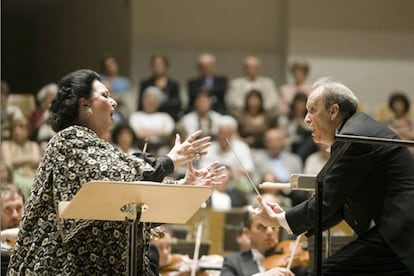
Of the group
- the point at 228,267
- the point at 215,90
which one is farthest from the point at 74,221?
the point at 215,90

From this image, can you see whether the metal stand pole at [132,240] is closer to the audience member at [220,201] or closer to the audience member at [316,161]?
the audience member at [220,201]

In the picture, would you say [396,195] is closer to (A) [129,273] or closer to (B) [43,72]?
(A) [129,273]

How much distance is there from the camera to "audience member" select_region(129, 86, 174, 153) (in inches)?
384

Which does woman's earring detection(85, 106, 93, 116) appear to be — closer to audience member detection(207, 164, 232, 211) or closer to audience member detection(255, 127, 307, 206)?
audience member detection(207, 164, 232, 211)

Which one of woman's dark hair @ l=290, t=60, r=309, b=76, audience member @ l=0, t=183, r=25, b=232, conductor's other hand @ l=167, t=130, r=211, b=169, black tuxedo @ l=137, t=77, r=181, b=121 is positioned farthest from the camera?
woman's dark hair @ l=290, t=60, r=309, b=76

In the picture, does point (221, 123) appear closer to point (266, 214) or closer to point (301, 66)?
point (301, 66)

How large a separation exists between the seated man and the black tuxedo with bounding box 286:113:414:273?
1446 millimetres

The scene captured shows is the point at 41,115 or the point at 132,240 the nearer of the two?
the point at 132,240

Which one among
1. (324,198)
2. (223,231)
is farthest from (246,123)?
(324,198)

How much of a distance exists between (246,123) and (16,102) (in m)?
2.19

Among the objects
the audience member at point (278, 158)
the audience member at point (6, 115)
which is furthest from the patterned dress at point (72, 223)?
the audience member at point (278, 158)

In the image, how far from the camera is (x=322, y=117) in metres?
4.59

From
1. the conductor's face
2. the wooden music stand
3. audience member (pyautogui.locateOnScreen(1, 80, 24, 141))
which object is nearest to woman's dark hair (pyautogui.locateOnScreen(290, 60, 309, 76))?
audience member (pyautogui.locateOnScreen(1, 80, 24, 141))

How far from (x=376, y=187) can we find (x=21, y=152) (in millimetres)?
5009
